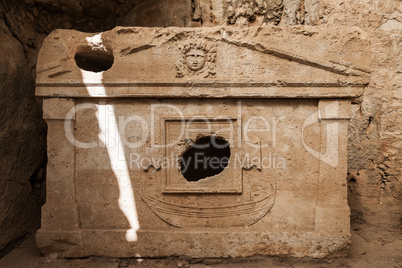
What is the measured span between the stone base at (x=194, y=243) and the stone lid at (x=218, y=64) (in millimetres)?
1401

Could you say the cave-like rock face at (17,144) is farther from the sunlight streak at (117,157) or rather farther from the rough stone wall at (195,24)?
the sunlight streak at (117,157)

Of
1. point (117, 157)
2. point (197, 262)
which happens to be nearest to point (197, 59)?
point (117, 157)

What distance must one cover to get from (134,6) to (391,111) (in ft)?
13.8

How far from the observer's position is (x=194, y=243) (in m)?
3.12

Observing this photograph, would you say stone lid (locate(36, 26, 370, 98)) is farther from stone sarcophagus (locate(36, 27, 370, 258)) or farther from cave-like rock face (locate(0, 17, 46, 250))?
cave-like rock face (locate(0, 17, 46, 250))

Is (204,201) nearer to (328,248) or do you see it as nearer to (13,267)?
(328,248)

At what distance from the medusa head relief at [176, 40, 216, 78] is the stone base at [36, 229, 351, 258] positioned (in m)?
1.61

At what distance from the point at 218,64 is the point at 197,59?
22cm

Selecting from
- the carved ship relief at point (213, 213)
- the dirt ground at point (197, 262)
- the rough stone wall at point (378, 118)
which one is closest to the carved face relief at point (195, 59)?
the carved ship relief at point (213, 213)

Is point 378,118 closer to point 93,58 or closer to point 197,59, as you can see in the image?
point 197,59

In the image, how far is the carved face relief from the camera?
304 cm

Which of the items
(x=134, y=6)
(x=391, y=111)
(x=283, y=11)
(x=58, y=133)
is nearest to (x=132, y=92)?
(x=58, y=133)

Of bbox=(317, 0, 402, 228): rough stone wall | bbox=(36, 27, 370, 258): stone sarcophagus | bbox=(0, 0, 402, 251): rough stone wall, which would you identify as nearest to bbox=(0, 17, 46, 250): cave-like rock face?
bbox=(0, 0, 402, 251): rough stone wall

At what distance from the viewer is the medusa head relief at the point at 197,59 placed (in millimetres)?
3055
